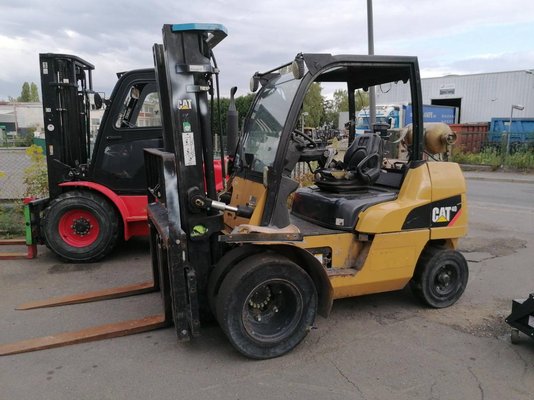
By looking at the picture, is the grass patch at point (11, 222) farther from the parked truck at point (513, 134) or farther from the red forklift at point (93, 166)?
the parked truck at point (513, 134)

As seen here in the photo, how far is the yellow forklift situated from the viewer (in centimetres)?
355

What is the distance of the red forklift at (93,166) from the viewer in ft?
20.5

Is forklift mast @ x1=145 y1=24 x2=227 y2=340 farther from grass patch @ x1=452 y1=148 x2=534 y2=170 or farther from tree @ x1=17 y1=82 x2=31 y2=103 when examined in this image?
tree @ x1=17 y1=82 x2=31 y2=103

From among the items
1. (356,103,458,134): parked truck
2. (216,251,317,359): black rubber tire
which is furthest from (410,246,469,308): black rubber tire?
(356,103,458,134): parked truck

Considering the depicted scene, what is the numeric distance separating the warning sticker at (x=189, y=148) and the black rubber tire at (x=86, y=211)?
3096mm

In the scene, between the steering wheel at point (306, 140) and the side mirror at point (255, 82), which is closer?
the steering wheel at point (306, 140)

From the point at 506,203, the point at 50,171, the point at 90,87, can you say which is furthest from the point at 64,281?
the point at 506,203

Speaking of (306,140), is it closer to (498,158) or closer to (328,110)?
(328,110)

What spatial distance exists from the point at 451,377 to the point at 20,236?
22.9 feet

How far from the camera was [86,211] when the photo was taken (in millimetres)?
6285

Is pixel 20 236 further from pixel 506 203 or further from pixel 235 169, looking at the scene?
pixel 506 203

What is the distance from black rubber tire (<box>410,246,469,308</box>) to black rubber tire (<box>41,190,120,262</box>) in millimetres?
4026

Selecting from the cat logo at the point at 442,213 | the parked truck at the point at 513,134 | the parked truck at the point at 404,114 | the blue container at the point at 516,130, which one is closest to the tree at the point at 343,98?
the cat logo at the point at 442,213

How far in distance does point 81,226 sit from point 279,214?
12.0 feet
